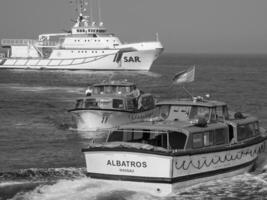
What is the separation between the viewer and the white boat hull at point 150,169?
1862 centimetres

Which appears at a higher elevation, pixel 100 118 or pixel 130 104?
pixel 130 104

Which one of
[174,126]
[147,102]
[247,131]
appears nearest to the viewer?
[174,126]

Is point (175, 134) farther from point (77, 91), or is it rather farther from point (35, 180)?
point (77, 91)

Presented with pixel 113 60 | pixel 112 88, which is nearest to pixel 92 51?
pixel 113 60

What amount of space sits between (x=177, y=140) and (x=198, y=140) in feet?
2.47

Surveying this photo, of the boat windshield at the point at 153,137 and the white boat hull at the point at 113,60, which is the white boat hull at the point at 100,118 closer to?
the boat windshield at the point at 153,137

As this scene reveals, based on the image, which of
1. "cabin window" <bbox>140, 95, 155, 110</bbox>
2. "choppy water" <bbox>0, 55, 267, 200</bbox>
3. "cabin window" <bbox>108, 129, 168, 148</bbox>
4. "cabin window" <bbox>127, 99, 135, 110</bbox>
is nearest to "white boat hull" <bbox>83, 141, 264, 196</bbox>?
"choppy water" <bbox>0, 55, 267, 200</bbox>

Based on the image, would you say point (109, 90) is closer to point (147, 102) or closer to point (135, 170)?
point (147, 102)

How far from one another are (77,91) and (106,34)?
4406cm

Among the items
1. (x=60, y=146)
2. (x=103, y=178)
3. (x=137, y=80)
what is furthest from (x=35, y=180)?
(x=137, y=80)

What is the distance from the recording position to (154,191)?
61.4ft

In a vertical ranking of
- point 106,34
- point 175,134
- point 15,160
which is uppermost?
point 106,34

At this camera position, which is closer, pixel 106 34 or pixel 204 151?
pixel 204 151

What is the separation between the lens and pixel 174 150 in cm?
1878
